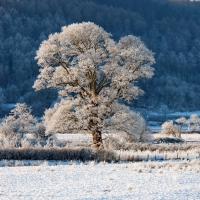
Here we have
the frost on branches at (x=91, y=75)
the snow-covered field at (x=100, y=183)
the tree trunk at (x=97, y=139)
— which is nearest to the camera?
the snow-covered field at (x=100, y=183)

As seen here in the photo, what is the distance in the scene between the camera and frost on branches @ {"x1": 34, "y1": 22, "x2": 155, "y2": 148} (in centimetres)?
2736

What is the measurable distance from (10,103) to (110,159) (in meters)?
148

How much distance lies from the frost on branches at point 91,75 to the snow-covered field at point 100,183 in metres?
8.24

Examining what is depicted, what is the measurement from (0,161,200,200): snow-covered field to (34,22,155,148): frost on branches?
27.0 feet

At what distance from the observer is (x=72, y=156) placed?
25625 millimetres

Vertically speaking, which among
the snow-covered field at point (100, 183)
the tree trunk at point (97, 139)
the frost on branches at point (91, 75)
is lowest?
the snow-covered field at point (100, 183)

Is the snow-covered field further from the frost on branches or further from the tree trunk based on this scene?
the tree trunk

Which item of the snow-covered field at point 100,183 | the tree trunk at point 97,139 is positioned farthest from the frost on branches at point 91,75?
the snow-covered field at point 100,183

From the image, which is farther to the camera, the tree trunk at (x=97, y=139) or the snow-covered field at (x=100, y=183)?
the tree trunk at (x=97, y=139)

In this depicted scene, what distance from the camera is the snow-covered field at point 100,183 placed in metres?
12.4

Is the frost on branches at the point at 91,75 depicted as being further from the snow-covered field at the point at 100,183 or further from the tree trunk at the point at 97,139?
the snow-covered field at the point at 100,183

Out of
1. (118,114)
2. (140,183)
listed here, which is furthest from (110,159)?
(140,183)

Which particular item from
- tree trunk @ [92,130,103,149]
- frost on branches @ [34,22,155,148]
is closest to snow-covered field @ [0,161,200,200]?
frost on branches @ [34,22,155,148]

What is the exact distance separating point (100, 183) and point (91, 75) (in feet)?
45.0
